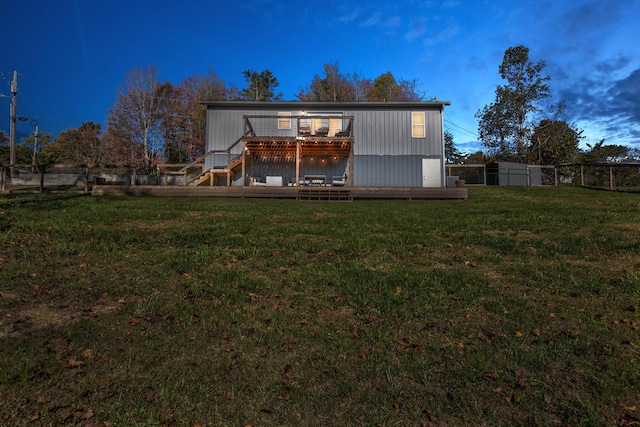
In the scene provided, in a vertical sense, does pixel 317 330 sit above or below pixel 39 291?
below

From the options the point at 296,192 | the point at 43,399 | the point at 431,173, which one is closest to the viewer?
the point at 43,399

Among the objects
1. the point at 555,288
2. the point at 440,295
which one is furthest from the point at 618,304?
the point at 440,295

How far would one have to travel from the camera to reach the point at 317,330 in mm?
3150

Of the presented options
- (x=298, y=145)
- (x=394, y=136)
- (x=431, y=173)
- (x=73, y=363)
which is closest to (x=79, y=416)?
(x=73, y=363)

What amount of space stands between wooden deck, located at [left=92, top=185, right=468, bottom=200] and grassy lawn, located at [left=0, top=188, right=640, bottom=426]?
7598 mm

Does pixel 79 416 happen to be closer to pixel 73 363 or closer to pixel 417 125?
pixel 73 363

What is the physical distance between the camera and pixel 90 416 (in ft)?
7.04

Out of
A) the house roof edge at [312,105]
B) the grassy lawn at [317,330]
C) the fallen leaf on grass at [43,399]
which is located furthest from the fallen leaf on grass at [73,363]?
the house roof edge at [312,105]

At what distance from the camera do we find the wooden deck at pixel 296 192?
13.3 metres

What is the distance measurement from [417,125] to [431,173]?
2615 mm

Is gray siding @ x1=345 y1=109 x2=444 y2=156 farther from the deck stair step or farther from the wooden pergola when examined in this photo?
the deck stair step

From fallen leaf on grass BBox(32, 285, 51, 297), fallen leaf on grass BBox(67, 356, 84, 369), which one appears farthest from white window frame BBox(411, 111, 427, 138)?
fallen leaf on grass BBox(67, 356, 84, 369)

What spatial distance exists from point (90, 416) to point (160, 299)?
1557 mm

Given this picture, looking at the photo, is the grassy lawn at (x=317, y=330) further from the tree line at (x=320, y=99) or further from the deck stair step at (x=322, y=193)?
the tree line at (x=320, y=99)
